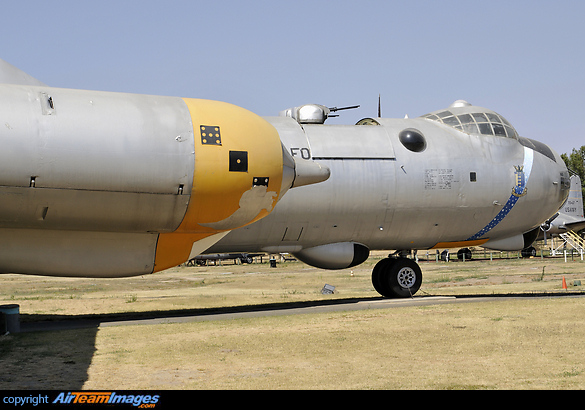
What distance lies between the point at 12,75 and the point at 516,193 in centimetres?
1402

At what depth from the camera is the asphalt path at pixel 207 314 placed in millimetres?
13992

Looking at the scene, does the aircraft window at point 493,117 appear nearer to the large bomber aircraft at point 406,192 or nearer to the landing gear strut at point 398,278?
the large bomber aircraft at point 406,192

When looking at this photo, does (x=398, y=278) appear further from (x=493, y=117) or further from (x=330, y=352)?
(x=330, y=352)

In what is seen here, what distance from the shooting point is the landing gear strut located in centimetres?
1842

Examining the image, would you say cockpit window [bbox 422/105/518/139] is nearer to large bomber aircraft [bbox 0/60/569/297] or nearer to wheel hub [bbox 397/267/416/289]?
large bomber aircraft [bbox 0/60/569/297]

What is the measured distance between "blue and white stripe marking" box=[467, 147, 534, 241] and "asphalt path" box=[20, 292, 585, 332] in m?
2.26

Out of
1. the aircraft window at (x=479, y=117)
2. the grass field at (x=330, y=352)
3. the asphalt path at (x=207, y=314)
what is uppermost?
the aircraft window at (x=479, y=117)

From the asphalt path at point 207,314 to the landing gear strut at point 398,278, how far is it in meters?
0.94

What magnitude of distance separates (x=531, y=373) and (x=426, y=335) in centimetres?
333

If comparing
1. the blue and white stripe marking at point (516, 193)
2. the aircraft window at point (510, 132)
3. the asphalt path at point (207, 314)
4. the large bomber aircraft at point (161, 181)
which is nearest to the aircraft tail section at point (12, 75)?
the large bomber aircraft at point (161, 181)

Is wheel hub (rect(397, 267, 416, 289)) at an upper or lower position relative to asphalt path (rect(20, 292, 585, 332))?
upper

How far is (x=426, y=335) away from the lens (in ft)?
36.1

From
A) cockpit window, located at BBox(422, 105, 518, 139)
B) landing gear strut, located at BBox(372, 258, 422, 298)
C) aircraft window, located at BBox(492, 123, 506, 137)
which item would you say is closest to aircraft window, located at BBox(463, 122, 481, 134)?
cockpit window, located at BBox(422, 105, 518, 139)
